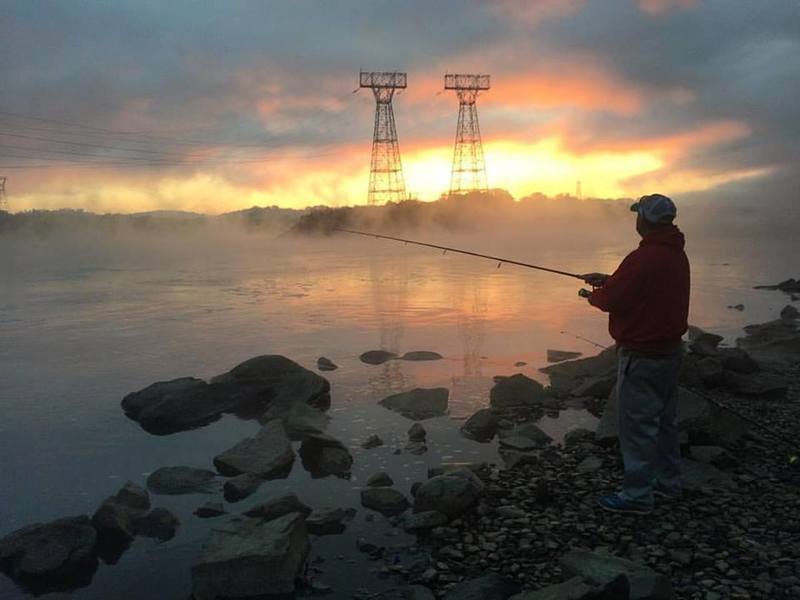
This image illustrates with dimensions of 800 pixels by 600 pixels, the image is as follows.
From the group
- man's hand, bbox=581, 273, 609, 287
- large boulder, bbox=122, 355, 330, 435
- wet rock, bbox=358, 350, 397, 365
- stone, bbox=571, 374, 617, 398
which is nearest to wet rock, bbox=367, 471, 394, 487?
man's hand, bbox=581, 273, 609, 287

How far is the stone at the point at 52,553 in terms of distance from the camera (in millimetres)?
6277

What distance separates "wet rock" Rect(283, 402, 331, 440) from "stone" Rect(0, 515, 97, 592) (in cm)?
345

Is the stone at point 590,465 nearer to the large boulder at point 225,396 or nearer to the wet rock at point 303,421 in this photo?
the wet rock at point 303,421

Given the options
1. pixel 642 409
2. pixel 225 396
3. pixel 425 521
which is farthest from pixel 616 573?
pixel 225 396

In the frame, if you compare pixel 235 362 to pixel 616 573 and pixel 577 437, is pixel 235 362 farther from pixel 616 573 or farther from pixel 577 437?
pixel 616 573

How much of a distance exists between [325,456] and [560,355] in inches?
338

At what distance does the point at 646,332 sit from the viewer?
6.07 metres

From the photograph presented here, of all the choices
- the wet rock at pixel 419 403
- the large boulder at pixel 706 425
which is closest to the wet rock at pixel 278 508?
the wet rock at pixel 419 403

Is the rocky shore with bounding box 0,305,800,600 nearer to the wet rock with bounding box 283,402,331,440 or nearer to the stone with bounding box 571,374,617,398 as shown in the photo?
the wet rock with bounding box 283,402,331,440

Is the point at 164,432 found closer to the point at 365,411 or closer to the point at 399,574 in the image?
the point at 365,411

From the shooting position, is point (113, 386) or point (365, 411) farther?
point (113, 386)

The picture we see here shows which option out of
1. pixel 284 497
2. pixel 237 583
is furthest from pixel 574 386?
pixel 237 583

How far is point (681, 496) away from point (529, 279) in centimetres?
3377

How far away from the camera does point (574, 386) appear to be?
1232 centimetres
